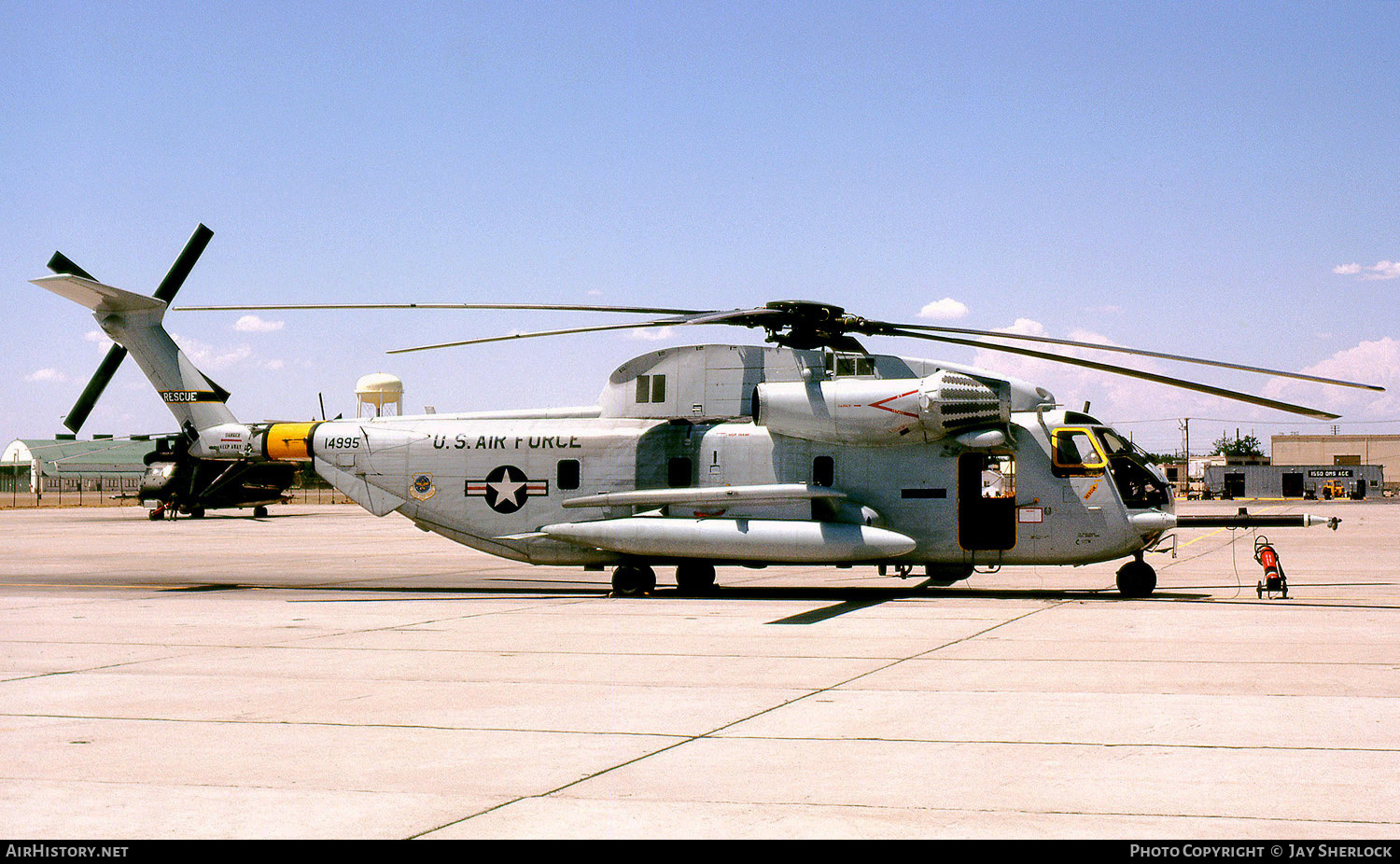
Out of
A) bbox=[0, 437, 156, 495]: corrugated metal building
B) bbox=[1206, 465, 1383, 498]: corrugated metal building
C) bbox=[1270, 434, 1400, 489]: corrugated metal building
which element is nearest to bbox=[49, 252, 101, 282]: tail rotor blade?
bbox=[1206, 465, 1383, 498]: corrugated metal building

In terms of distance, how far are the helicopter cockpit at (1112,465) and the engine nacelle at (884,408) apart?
1.05 meters

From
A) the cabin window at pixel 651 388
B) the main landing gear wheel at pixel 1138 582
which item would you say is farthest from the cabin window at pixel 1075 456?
the cabin window at pixel 651 388

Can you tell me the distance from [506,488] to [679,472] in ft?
9.95

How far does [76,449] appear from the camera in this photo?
139m

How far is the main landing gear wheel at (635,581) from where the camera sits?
18531 mm

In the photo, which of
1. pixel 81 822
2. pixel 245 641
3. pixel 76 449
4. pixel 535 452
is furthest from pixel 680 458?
pixel 76 449

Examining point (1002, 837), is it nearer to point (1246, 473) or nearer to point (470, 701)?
point (470, 701)

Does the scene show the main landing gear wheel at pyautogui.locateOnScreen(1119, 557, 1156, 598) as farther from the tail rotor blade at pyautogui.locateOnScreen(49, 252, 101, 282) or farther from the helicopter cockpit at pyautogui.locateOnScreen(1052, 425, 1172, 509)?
the tail rotor blade at pyautogui.locateOnScreen(49, 252, 101, 282)

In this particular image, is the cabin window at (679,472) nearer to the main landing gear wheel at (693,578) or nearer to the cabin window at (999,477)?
the main landing gear wheel at (693,578)

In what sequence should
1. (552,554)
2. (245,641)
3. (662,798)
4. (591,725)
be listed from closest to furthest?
(662,798), (591,725), (245,641), (552,554)

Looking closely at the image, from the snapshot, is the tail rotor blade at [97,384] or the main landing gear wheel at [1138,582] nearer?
the main landing gear wheel at [1138,582]

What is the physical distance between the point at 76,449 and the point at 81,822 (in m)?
152

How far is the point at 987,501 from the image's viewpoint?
1759 centimetres

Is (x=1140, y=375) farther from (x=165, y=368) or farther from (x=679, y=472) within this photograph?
(x=165, y=368)
